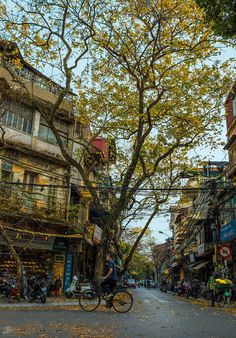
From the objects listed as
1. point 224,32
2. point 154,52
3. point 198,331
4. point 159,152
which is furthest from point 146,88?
point 198,331

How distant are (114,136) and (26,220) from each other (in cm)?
728

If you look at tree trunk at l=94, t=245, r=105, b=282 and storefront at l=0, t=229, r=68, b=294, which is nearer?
tree trunk at l=94, t=245, r=105, b=282

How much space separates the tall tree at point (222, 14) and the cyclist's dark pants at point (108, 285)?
28.2ft

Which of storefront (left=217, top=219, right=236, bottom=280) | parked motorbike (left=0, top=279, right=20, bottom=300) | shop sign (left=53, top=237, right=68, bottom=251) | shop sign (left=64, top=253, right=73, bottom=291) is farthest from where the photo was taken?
shop sign (left=64, top=253, right=73, bottom=291)

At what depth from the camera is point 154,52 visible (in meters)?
15.9

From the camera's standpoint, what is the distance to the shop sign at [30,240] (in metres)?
21.7

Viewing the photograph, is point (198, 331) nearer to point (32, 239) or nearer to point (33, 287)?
point (33, 287)

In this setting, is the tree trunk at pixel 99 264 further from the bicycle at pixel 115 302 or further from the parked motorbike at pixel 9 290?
the bicycle at pixel 115 302

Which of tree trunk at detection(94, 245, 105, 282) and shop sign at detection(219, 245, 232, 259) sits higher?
shop sign at detection(219, 245, 232, 259)

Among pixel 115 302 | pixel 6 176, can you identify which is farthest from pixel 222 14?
pixel 6 176

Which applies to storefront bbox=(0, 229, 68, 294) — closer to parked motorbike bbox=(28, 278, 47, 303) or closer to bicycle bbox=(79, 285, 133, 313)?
parked motorbike bbox=(28, 278, 47, 303)

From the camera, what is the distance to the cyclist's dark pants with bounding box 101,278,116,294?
42.3 feet

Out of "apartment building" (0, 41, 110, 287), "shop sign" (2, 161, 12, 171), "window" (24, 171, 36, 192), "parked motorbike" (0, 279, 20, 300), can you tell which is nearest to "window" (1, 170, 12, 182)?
"apartment building" (0, 41, 110, 287)

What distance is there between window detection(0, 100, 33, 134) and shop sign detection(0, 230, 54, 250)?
19.9ft
